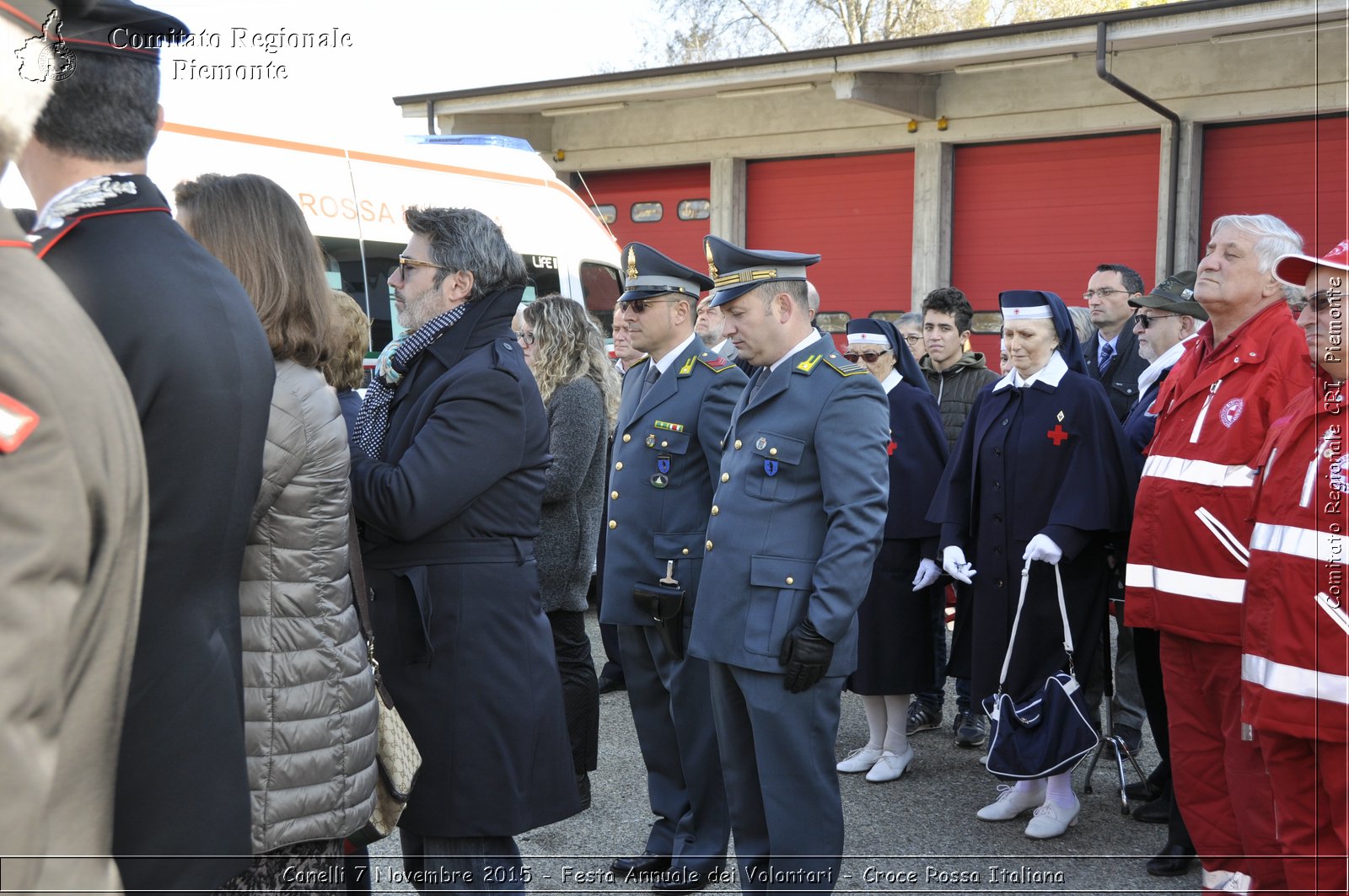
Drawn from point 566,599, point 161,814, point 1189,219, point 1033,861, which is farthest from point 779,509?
point 1189,219

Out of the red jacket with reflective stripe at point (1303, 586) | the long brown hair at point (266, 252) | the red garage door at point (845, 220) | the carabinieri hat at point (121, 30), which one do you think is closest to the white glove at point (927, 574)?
the red jacket with reflective stripe at point (1303, 586)

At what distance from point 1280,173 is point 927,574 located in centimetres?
817

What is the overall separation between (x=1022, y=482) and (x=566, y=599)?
6.05 feet

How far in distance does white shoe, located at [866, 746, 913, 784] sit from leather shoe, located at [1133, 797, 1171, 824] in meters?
0.99

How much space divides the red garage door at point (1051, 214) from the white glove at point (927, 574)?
7786 mm

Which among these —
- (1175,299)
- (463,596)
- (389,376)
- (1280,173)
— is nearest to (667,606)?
(463,596)

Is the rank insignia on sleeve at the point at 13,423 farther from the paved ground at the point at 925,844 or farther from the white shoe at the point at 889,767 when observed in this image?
the white shoe at the point at 889,767

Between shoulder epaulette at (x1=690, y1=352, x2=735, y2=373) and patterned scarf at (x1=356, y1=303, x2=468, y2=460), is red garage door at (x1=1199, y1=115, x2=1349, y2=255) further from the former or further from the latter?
patterned scarf at (x1=356, y1=303, x2=468, y2=460)

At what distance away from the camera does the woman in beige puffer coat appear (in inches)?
90.4

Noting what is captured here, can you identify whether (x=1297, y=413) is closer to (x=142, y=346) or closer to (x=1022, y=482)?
(x=1022, y=482)

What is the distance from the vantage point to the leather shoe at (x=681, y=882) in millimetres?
4219

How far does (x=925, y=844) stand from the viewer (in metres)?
4.66

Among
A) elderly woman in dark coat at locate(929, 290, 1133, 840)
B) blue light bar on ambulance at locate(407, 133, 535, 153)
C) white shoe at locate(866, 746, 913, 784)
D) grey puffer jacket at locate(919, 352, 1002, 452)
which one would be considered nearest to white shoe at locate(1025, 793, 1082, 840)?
elderly woman in dark coat at locate(929, 290, 1133, 840)

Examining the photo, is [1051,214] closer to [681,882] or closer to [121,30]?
[681,882]
